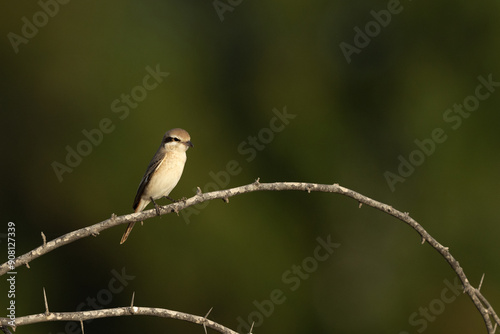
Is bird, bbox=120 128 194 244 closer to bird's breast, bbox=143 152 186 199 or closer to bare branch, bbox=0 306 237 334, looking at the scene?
bird's breast, bbox=143 152 186 199

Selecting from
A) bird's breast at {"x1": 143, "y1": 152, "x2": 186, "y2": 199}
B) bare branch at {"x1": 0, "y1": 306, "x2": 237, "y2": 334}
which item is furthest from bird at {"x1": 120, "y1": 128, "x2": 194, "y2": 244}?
bare branch at {"x1": 0, "y1": 306, "x2": 237, "y2": 334}

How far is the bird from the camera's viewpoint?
7.89 meters

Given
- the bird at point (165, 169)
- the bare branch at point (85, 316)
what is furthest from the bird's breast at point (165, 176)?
the bare branch at point (85, 316)

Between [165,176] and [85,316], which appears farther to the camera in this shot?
[165,176]

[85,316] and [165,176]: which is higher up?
[165,176]

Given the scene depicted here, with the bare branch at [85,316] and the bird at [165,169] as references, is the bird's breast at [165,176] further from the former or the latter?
the bare branch at [85,316]

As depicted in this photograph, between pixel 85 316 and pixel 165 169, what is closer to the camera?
pixel 85 316

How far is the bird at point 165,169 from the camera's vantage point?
7.89m

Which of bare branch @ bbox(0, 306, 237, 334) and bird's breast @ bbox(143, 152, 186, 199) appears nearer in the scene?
bare branch @ bbox(0, 306, 237, 334)

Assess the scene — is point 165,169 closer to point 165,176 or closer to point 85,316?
point 165,176

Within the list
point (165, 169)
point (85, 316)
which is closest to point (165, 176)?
point (165, 169)

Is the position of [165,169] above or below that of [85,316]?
above

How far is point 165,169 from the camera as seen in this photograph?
7.93m

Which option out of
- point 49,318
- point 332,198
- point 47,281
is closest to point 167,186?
point 49,318
